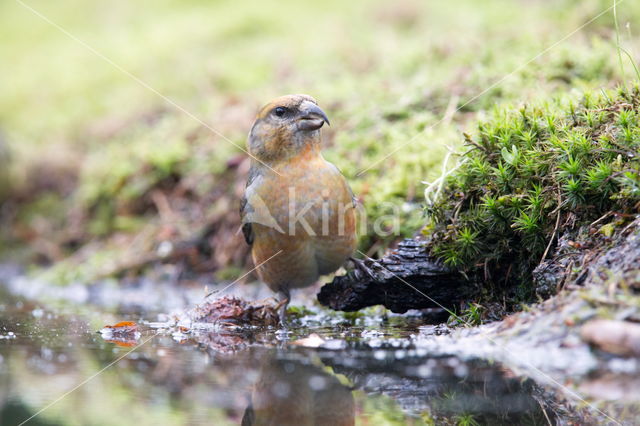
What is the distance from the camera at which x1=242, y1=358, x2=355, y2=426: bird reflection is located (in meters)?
2.49

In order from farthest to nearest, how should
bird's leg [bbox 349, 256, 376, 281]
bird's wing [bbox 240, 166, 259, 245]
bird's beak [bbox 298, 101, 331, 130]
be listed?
bird's wing [bbox 240, 166, 259, 245], bird's beak [bbox 298, 101, 331, 130], bird's leg [bbox 349, 256, 376, 281]

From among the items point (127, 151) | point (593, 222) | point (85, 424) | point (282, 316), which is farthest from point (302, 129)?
point (127, 151)

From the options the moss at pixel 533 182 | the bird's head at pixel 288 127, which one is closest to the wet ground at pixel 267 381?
the moss at pixel 533 182

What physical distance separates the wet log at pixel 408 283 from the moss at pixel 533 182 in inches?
4.8

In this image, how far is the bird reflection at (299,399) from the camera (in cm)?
249

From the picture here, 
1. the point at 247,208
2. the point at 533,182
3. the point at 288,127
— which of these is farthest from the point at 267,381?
the point at 288,127

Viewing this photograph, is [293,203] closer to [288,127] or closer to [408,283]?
[288,127]

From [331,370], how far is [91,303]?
396 centimetres

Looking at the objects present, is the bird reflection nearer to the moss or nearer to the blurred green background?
the moss

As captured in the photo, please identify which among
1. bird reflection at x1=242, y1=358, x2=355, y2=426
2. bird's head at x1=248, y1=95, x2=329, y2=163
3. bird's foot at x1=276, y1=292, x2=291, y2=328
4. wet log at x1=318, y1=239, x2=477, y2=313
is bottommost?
bird's foot at x1=276, y1=292, x2=291, y2=328

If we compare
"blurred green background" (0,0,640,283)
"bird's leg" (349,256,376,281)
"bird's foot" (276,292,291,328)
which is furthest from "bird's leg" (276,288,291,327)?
"blurred green background" (0,0,640,283)

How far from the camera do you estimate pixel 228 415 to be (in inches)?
99.9

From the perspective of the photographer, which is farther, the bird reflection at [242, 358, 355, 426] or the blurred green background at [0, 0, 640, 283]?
the blurred green background at [0, 0, 640, 283]

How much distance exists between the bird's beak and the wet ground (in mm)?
1532
